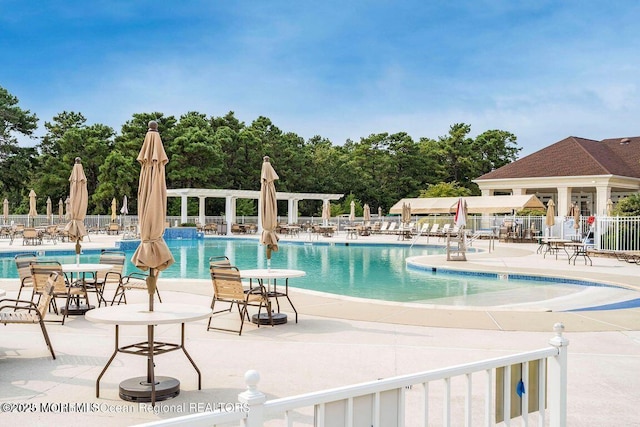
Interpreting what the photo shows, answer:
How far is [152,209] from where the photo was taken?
5.01 meters

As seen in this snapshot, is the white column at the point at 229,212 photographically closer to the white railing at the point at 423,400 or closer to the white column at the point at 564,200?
the white column at the point at 564,200

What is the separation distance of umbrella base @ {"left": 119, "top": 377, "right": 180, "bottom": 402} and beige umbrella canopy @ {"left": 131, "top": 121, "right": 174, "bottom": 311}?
2.83 ft

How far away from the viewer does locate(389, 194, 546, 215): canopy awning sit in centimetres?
3272

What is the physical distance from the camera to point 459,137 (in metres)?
50.3

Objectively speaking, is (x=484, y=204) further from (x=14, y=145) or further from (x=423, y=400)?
(x=423, y=400)

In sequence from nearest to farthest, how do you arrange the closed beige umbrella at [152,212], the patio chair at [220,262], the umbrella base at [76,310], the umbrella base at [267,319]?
1. the closed beige umbrella at [152,212]
2. the umbrella base at [267,319]
3. the umbrella base at [76,310]
4. the patio chair at [220,262]

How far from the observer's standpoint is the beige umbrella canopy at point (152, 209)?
492cm

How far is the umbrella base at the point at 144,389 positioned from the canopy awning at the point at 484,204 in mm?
29527

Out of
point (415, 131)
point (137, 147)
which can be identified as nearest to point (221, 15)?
point (137, 147)

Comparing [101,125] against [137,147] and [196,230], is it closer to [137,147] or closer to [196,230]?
[137,147]

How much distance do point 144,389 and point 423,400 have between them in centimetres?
228

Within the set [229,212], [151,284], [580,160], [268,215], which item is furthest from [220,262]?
[580,160]

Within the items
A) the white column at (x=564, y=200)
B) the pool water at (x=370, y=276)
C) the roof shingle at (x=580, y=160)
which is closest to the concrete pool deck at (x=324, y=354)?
the pool water at (x=370, y=276)

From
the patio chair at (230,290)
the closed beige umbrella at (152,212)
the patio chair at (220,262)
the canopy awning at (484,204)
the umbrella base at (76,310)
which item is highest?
the canopy awning at (484,204)
